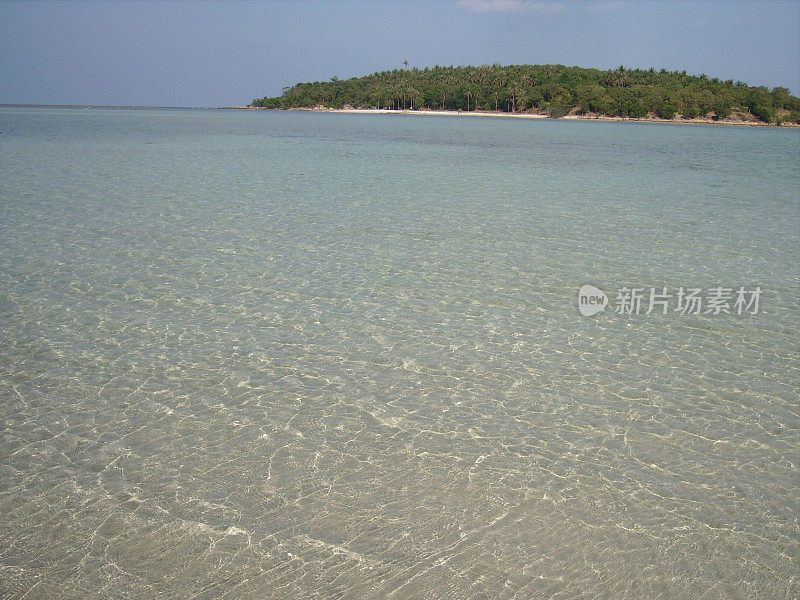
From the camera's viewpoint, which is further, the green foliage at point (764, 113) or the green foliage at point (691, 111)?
the green foliage at point (691, 111)

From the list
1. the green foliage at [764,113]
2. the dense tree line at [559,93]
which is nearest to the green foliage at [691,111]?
the dense tree line at [559,93]

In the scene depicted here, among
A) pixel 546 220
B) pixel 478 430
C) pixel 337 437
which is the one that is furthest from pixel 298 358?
pixel 546 220

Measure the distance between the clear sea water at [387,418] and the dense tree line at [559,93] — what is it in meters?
124

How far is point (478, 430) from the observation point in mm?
5273

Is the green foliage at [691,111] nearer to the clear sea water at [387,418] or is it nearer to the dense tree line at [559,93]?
the dense tree line at [559,93]

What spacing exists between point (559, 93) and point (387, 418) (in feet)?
464

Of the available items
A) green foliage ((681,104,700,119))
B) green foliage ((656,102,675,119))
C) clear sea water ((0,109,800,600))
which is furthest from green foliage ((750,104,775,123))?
clear sea water ((0,109,800,600))

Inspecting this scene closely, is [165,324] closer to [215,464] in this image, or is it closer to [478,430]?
[215,464]

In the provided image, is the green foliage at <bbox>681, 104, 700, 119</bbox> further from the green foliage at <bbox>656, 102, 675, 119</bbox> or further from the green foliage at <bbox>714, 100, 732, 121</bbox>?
the green foliage at <bbox>714, 100, 732, 121</bbox>

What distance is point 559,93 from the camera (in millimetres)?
133375

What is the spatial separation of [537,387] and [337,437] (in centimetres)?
221

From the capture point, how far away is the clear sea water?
3773mm

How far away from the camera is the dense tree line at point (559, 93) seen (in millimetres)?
119938

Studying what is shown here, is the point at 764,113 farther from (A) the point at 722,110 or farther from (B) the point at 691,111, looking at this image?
(B) the point at 691,111
